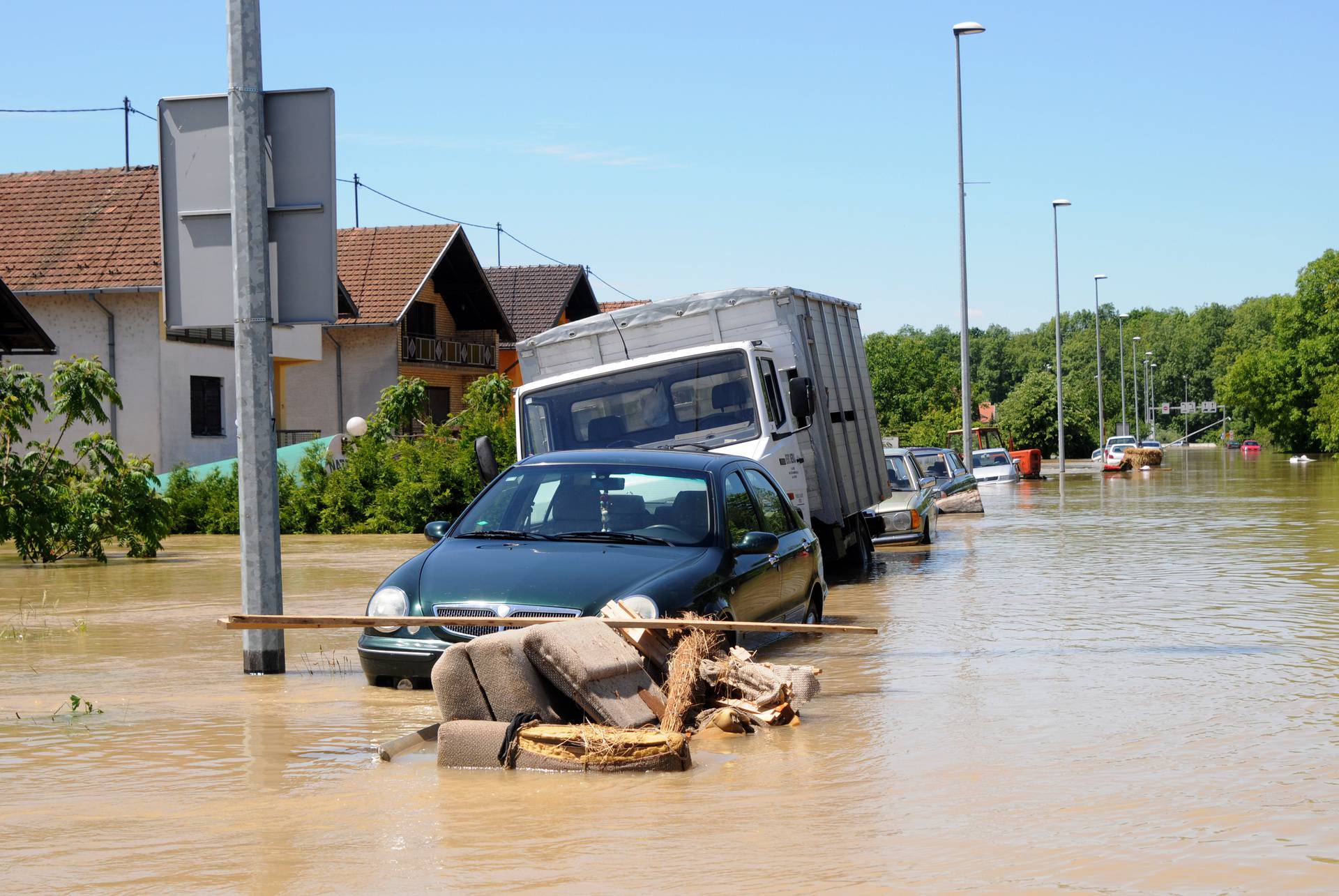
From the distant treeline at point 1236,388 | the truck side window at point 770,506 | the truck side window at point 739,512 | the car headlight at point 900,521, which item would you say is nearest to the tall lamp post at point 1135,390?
the distant treeline at point 1236,388

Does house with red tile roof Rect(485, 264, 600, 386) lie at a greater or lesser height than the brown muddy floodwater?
greater

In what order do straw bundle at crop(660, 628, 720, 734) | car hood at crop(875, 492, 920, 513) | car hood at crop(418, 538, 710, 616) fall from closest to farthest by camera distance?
straw bundle at crop(660, 628, 720, 734) < car hood at crop(418, 538, 710, 616) < car hood at crop(875, 492, 920, 513)

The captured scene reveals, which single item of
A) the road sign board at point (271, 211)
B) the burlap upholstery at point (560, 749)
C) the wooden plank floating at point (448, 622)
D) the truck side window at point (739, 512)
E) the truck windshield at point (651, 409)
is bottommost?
the burlap upholstery at point (560, 749)

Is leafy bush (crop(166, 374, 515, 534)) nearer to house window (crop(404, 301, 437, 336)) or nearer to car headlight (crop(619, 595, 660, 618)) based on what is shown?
house window (crop(404, 301, 437, 336))

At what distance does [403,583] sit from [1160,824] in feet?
14.8

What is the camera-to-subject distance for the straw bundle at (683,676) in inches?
294

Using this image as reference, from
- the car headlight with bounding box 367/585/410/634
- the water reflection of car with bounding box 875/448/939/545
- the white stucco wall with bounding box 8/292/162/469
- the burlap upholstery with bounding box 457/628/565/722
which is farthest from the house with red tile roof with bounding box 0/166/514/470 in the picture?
the burlap upholstery with bounding box 457/628/565/722

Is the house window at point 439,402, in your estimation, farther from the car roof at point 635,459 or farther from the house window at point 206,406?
the car roof at point 635,459

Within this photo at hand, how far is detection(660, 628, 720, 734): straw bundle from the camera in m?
7.48

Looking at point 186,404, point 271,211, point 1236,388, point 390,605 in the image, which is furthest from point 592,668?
point 1236,388

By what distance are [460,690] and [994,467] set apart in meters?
45.3

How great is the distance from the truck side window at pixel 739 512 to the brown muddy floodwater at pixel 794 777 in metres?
1.04

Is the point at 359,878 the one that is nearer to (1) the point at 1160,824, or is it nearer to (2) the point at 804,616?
(1) the point at 1160,824

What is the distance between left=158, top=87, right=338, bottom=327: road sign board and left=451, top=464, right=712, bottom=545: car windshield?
5.19ft
